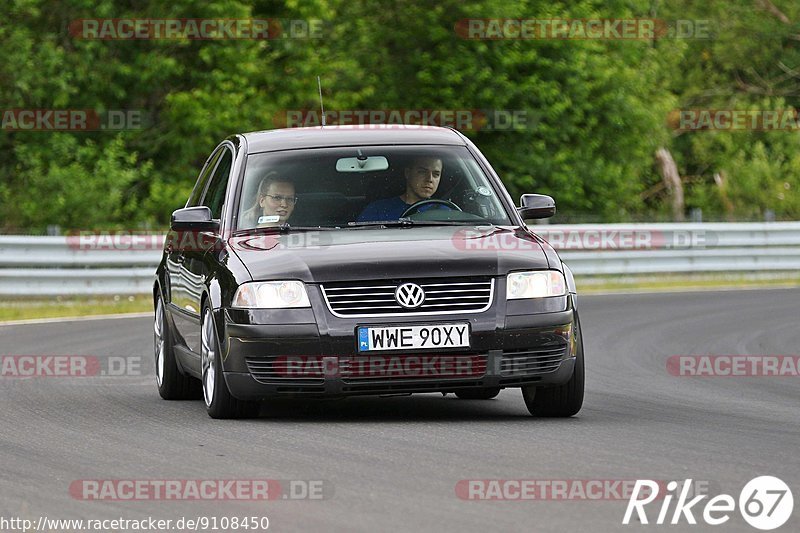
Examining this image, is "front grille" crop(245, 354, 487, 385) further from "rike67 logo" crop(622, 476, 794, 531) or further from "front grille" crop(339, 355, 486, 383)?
"rike67 logo" crop(622, 476, 794, 531)

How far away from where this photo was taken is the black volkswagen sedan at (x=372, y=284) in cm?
→ 912

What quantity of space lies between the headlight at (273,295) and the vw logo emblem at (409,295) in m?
0.47

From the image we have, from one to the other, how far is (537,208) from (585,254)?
15569 mm

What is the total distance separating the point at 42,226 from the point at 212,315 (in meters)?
19.1

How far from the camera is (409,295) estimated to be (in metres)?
9.10

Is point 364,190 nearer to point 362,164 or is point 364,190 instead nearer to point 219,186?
point 362,164

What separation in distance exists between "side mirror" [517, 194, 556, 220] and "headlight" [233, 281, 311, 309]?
6.14 ft

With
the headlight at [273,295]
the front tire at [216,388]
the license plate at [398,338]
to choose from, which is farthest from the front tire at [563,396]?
the front tire at [216,388]

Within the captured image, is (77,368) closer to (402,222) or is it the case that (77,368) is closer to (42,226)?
(402,222)

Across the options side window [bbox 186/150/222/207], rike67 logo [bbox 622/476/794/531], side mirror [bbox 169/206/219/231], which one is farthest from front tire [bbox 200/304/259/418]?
rike67 logo [bbox 622/476/794/531]

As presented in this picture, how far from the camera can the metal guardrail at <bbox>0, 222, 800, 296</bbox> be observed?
22.1m

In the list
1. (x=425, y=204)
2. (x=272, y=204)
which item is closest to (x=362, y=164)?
(x=425, y=204)

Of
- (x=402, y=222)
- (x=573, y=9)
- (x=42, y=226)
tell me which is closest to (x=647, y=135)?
(x=573, y=9)

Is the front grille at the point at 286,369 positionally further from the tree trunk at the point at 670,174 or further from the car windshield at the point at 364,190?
the tree trunk at the point at 670,174
